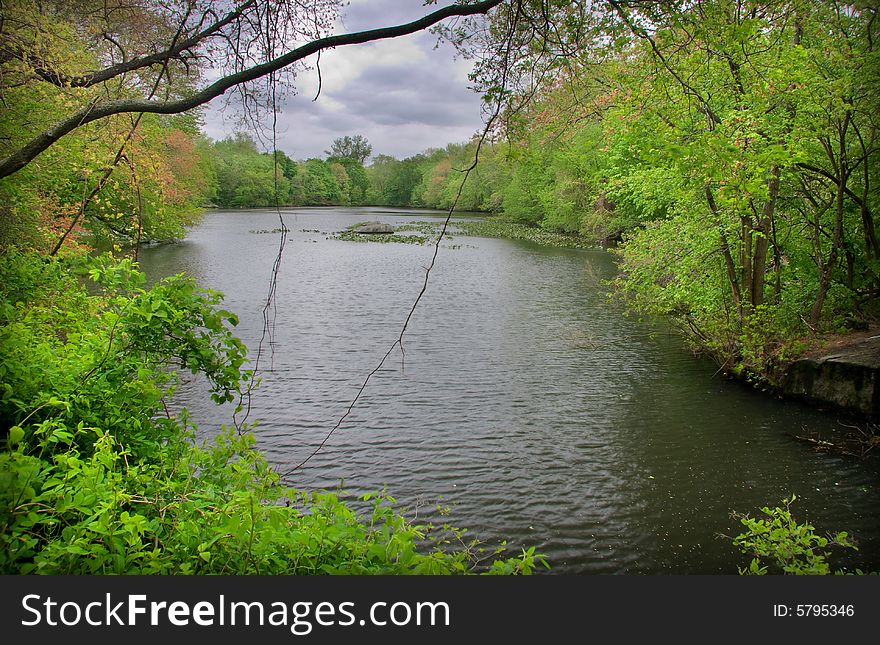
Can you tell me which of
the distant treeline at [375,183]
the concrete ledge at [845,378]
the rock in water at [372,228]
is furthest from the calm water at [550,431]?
the distant treeline at [375,183]

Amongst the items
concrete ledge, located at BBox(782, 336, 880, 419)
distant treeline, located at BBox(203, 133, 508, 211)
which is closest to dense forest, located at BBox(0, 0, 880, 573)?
concrete ledge, located at BBox(782, 336, 880, 419)

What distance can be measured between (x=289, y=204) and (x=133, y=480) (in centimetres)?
705

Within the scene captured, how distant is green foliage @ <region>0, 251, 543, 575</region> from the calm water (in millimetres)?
1893

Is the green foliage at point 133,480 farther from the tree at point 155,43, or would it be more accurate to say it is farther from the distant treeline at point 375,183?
the distant treeline at point 375,183

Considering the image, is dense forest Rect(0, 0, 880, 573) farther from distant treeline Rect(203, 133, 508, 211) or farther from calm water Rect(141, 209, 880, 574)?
distant treeline Rect(203, 133, 508, 211)

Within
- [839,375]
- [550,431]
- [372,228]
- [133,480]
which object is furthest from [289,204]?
[372,228]

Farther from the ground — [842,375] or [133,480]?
[133,480]

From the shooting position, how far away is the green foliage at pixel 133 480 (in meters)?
3.17

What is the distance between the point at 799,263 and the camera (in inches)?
488

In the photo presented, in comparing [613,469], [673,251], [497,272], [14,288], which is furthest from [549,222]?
[14,288]

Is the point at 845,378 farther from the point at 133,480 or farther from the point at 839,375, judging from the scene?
the point at 133,480

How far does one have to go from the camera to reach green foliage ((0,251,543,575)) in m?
3.17

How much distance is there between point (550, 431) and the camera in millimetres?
10328

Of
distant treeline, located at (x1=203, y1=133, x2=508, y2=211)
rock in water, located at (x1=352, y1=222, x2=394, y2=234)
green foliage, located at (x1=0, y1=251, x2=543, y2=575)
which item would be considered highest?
distant treeline, located at (x1=203, y1=133, x2=508, y2=211)
